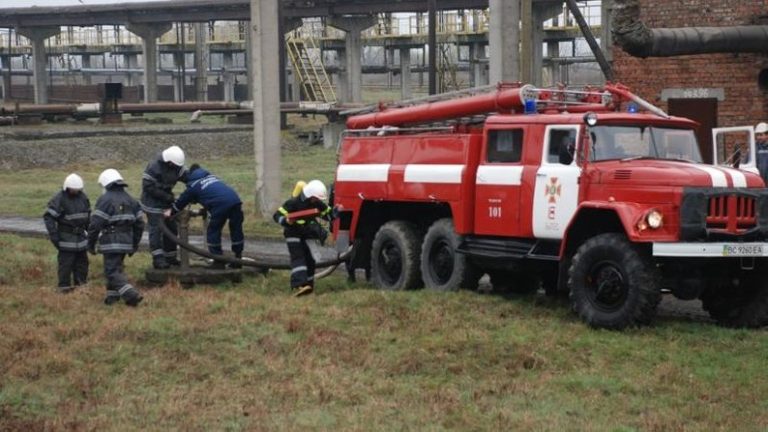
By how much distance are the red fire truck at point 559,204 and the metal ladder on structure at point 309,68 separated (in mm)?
48763

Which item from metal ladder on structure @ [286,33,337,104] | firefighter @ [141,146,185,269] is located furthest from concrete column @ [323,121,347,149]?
firefighter @ [141,146,185,269]

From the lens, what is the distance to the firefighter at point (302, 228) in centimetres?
1512

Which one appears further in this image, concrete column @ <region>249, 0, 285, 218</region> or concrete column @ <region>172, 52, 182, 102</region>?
concrete column @ <region>172, 52, 182, 102</region>

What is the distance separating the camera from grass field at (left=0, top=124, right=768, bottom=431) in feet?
29.6

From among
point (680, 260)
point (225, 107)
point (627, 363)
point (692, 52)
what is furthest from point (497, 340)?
point (225, 107)

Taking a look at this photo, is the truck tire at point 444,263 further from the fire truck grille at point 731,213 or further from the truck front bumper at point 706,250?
the fire truck grille at point 731,213

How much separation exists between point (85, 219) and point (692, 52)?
440 inches

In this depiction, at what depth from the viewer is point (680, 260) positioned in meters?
12.1

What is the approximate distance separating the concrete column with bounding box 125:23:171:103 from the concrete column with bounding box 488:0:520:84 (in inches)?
2187

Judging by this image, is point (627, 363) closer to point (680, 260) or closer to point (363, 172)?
point (680, 260)

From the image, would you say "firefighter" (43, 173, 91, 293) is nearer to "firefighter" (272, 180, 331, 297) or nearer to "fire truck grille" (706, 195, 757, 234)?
"firefighter" (272, 180, 331, 297)

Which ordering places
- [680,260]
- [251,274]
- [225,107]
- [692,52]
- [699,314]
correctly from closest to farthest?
[680,260] → [699,314] → [251,274] → [692,52] → [225,107]

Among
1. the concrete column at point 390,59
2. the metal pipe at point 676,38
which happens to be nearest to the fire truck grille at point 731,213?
the metal pipe at point 676,38

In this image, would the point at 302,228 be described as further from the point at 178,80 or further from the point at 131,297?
the point at 178,80
